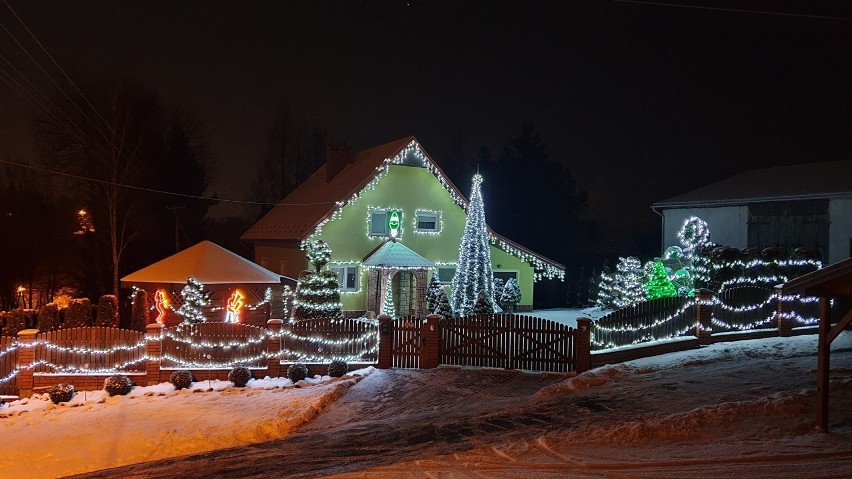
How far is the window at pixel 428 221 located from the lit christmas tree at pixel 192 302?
11.0 meters

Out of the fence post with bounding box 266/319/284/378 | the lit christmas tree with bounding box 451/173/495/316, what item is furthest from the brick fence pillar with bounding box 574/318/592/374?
the lit christmas tree with bounding box 451/173/495/316

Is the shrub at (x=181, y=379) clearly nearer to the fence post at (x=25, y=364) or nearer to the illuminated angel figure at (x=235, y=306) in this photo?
the fence post at (x=25, y=364)

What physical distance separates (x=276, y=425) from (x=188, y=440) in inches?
58.5

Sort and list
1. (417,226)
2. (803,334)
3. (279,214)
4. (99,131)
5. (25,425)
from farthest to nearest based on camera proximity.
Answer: (279,214) < (99,131) < (417,226) < (803,334) < (25,425)

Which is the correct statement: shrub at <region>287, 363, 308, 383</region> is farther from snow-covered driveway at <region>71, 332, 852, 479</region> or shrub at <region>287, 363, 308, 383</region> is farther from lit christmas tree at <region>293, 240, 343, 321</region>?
lit christmas tree at <region>293, 240, 343, 321</region>

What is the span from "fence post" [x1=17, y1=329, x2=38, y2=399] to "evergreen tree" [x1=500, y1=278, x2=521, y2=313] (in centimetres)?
1890

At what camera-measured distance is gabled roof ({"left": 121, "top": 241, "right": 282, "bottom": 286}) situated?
888 inches

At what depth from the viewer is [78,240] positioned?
3559cm

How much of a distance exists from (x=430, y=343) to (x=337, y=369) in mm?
2305

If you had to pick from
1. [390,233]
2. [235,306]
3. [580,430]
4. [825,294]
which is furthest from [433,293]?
[825,294]

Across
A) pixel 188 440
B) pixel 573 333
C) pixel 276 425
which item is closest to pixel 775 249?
pixel 573 333

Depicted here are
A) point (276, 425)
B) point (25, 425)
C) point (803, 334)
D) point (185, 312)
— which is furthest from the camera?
point (185, 312)

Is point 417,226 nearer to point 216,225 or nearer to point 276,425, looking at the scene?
point 276,425

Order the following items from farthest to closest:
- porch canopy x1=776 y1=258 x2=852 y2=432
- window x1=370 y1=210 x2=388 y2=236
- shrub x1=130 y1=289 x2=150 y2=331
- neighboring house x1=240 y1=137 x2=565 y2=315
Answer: window x1=370 y1=210 x2=388 y2=236 → neighboring house x1=240 y1=137 x2=565 y2=315 → shrub x1=130 y1=289 x2=150 y2=331 → porch canopy x1=776 y1=258 x2=852 y2=432
